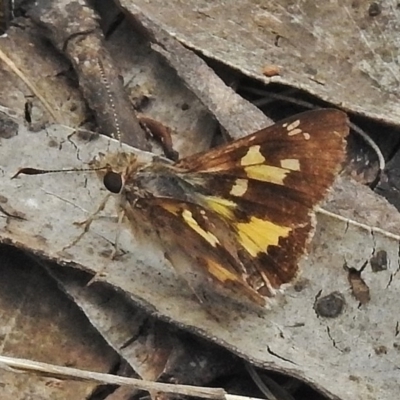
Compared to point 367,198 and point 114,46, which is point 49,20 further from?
point 367,198

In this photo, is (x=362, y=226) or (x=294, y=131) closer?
(x=294, y=131)

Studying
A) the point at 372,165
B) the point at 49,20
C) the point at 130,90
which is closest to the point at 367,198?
the point at 372,165

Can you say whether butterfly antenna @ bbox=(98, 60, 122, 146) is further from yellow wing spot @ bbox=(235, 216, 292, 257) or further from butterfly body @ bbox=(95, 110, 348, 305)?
yellow wing spot @ bbox=(235, 216, 292, 257)

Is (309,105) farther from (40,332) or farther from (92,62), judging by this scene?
(40,332)

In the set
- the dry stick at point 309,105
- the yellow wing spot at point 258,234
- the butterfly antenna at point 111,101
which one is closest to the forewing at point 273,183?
the yellow wing spot at point 258,234

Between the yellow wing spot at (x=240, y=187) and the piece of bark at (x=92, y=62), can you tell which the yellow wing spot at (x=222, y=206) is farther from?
the piece of bark at (x=92, y=62)

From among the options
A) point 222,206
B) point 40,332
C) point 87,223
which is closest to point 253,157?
point 222,206

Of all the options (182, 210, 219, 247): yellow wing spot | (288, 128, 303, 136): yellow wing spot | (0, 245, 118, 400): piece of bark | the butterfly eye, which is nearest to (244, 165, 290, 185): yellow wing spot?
(288, 128, 303, 136): yellow wing spot
